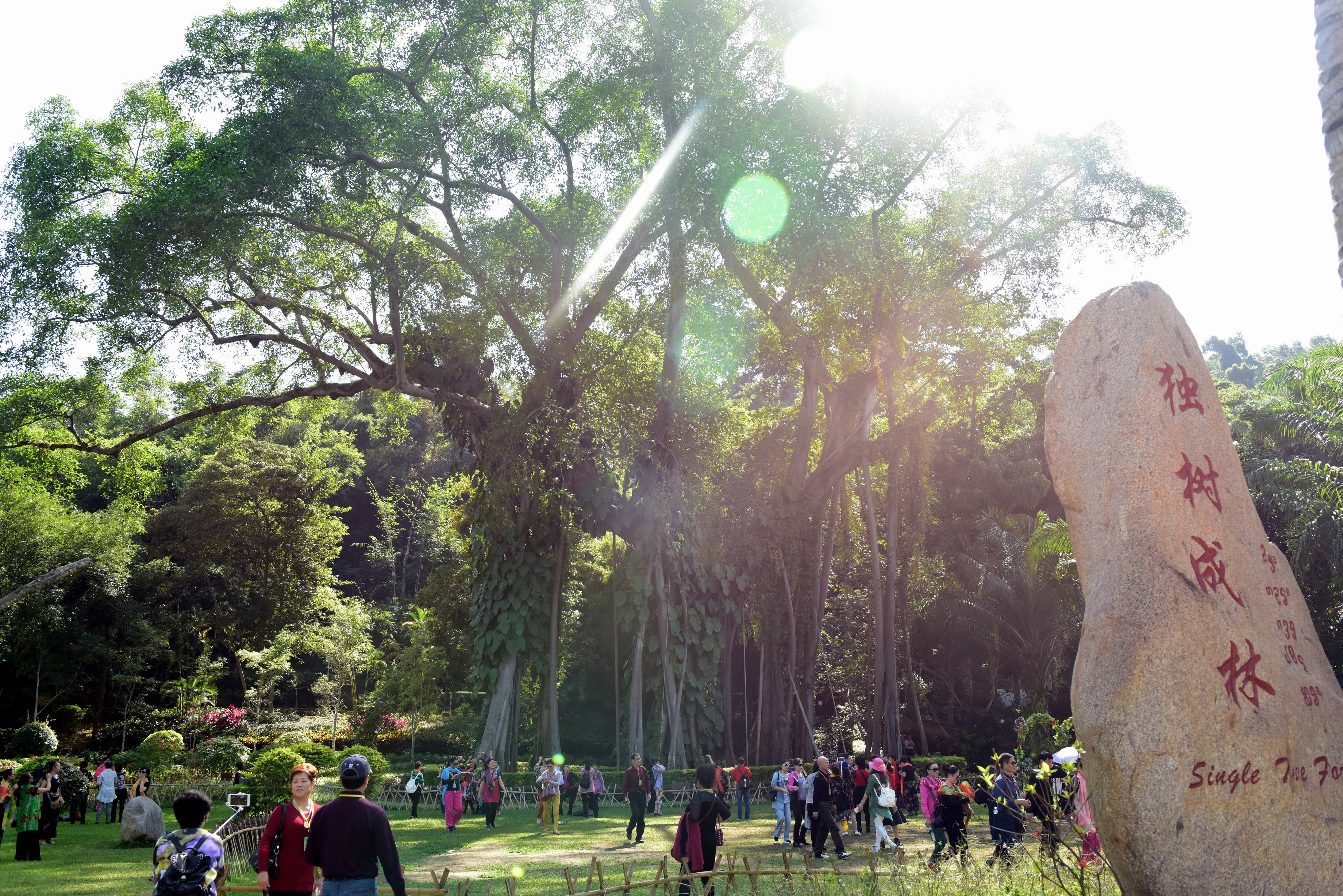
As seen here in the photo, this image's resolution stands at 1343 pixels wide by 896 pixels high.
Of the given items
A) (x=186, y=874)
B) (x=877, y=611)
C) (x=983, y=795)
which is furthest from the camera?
(x=877, y=611)

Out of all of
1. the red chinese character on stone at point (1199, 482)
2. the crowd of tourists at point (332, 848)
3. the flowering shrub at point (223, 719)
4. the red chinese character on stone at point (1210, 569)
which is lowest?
the crowd of tourists at point (332, 848)

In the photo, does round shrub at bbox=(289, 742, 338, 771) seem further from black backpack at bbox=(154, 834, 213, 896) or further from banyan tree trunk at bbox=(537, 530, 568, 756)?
black backpack at bbox=(154, 834, 213, 896)

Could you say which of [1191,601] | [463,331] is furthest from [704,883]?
[463,331]

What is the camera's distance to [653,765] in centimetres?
1625

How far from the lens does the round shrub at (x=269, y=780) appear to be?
1143cm

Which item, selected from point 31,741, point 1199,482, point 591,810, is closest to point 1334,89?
point 1199,482

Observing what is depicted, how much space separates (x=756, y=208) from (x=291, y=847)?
12.7 meters

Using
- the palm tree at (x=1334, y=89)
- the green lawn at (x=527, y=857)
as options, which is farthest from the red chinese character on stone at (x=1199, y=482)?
the green lawn at (x=527, y=857)

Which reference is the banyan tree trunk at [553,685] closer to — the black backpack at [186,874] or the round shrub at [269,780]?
the round shrub at [269,780]

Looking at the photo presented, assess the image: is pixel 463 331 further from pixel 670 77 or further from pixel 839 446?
pixel 839 446

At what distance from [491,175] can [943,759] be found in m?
14.1

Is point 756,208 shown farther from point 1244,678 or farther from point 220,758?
point 220,758

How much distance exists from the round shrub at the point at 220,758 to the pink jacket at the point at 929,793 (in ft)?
45.4

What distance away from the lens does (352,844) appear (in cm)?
431
